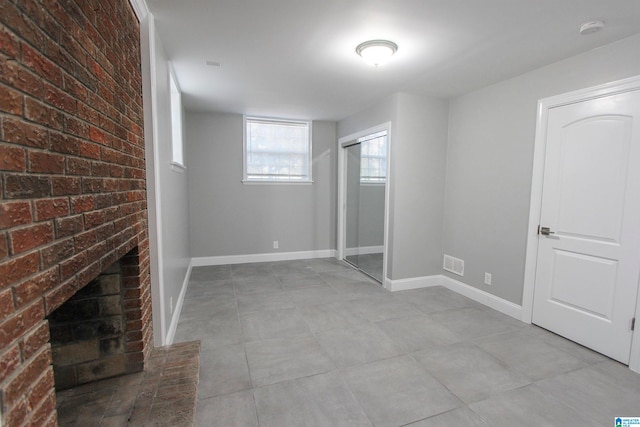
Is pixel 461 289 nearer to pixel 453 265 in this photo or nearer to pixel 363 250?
pixel 453 265

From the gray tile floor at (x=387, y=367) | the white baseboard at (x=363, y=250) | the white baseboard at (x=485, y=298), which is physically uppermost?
the white baseboard at (x=363, y=250)

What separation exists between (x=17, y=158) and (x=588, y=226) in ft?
11.3

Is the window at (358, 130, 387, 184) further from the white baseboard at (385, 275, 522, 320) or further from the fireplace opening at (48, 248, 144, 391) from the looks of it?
the fireplace opening at (48, 248, 144, 391)

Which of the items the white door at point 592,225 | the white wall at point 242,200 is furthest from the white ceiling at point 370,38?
the white wall at point 242,200

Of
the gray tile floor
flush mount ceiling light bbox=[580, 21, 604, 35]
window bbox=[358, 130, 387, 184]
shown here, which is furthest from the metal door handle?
window bbox=[358, 130, 387, 184]

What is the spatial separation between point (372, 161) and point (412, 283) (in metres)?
2.10

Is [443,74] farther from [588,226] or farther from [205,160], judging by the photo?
[205,160]

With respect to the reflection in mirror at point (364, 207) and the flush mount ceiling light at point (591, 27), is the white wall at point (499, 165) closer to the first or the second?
the flush mount ceiling light at point (591, 27)

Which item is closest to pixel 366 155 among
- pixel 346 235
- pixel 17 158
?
pixel 346 235

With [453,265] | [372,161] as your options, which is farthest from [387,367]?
[372,161]

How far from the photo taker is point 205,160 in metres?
4.62

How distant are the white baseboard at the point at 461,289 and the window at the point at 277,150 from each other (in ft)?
7.84

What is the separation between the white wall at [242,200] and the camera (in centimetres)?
462

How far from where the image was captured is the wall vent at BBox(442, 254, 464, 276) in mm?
3625
